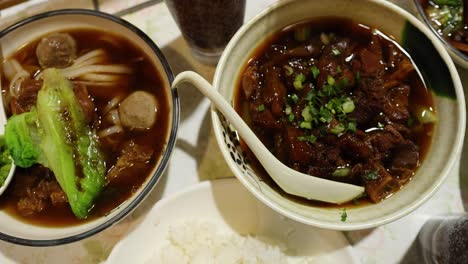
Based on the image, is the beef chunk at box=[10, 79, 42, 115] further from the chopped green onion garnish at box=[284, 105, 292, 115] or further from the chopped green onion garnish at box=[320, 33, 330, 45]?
the chopped green onion garnish at box=[320, 33, 330, 45]

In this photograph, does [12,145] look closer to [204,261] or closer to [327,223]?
[204,261]

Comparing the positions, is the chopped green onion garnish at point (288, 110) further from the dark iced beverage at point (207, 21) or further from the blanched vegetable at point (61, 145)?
the blanched vegetable at point (61, 145)

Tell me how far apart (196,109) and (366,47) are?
71 centimetres

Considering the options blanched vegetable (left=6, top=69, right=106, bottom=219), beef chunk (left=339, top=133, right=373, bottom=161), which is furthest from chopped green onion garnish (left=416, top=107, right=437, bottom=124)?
blanched vegetable (left=6, top=69, right=106, bottom=219)

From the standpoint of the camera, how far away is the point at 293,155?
1344 millimetres

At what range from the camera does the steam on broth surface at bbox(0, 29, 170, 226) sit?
4.97 feet

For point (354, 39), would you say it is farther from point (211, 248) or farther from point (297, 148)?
point (211, 248)

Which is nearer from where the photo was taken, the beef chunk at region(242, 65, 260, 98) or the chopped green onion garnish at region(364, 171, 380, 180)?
the chopped green onion garnish at region(364, 171, 380, 180)

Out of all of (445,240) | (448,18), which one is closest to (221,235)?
(445,240)

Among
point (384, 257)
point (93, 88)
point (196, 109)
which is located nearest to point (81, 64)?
point (93, 88)

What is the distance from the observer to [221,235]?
1600 mm

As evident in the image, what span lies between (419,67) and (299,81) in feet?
1.35

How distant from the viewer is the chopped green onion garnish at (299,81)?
Result: 1401mm

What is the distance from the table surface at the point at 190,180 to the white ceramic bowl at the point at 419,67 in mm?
326
